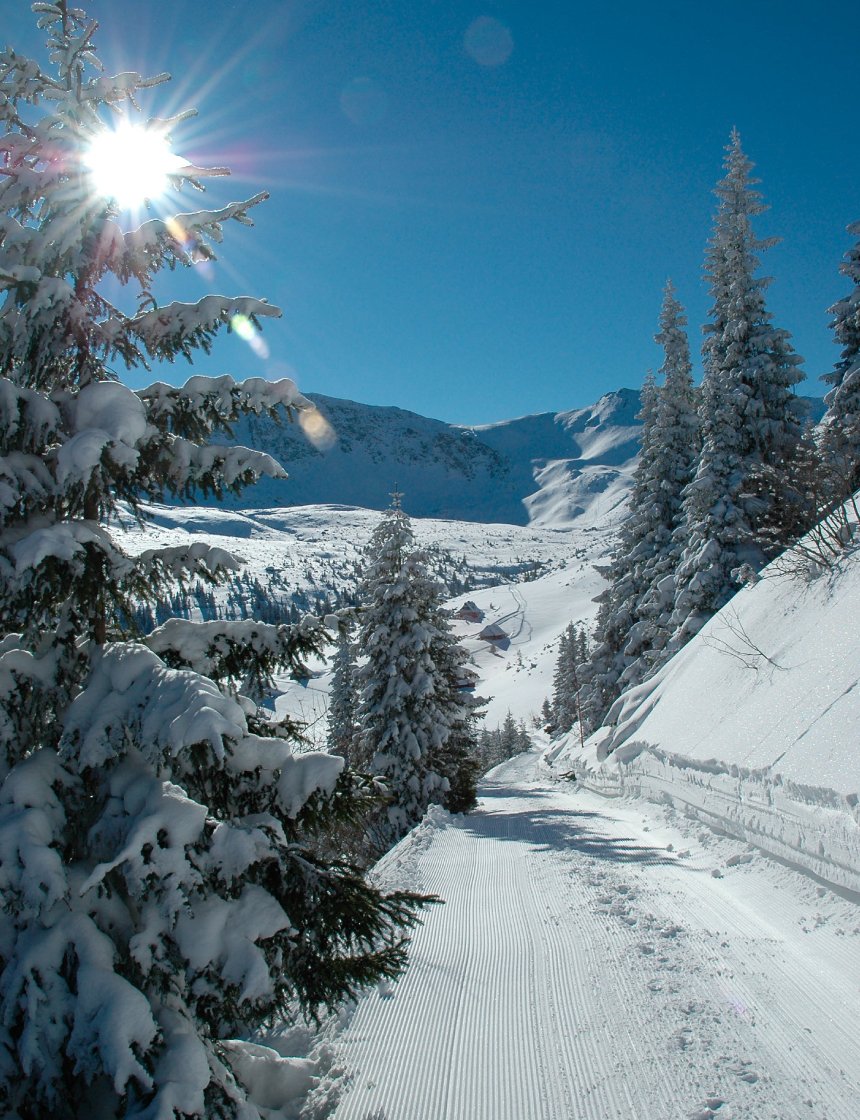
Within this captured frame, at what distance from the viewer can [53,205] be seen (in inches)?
137

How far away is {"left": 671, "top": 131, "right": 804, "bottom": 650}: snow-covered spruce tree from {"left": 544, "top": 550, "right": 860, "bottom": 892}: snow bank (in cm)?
601

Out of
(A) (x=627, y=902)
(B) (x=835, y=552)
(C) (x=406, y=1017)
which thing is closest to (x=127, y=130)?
(C) (x=406, y=1017)

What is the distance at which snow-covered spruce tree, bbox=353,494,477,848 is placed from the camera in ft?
57.3

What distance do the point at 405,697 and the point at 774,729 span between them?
12.0 metres

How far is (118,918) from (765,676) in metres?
8.47

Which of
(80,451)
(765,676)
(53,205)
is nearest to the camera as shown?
(80,451)

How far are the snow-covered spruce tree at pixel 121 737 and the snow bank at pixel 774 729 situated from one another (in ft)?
13.4

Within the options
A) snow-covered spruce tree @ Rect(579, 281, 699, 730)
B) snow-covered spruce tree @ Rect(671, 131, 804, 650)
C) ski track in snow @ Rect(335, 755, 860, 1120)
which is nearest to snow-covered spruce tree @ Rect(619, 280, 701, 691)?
snow-covered spruce tree @ Rect(579, 281, 699, 730)

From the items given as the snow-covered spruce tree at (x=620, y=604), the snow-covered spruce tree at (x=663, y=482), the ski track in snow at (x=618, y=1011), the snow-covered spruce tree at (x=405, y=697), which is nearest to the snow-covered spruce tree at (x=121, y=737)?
the ski track in snow at (x=618, y=1011)

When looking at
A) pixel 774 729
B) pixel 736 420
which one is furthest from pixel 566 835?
pixel 736 420

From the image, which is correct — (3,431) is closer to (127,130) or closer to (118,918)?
(127,130)

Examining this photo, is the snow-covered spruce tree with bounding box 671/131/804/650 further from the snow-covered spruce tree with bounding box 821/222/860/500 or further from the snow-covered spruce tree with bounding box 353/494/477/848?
the snow-covered spruce tree with bounding box 353/494/477/848

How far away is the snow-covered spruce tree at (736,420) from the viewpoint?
19141mm

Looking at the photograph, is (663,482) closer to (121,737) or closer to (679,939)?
(679,939)
